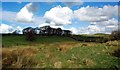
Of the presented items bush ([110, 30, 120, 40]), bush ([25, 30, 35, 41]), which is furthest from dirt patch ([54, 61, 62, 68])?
bush ([25, 30, 35, 41])

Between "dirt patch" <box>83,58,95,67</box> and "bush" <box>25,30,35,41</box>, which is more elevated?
"bush" <box>25,30,35,41</box>

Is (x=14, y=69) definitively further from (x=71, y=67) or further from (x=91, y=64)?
(x=91, y=64)

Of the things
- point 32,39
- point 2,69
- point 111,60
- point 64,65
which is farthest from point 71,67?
point 32,39

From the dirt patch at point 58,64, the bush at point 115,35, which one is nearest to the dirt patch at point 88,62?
the dirt patch at point 58,64

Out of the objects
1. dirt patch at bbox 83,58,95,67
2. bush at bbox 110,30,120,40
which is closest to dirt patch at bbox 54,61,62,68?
dirt patch at bbox 83,58,95,67

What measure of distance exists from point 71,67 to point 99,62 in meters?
2.62

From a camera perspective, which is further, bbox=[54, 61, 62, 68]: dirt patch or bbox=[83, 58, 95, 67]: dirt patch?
bbox=[83, 58, 95, 67]: dirt patch

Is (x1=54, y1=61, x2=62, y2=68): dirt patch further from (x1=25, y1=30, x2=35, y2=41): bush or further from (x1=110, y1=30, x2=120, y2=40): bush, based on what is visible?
(x1=25, y1=30, x2=35, y2=41): bush

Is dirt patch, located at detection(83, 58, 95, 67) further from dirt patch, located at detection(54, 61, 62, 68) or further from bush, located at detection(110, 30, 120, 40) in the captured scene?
bush, located at detection(110, 30, 120, 40)

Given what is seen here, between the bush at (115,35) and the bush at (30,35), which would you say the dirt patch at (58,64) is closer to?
the bush at (115,35)

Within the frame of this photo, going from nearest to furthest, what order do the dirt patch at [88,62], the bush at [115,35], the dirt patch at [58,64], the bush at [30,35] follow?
the dirt patch at [58,64] < the dirt patch at [88,62] < the bush at [115,35] < the bush at [30,35]

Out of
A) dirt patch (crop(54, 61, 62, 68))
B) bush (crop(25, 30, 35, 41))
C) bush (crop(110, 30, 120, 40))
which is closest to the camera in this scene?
dirt patch (crop(54, 61, 62, 68))

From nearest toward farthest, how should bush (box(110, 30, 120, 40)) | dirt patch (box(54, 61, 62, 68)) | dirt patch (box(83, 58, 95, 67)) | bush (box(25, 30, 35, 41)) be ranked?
dirt patch (box(54, 61, 62, 68)), dirt patch (box(83, 58, 95, 67)), bush (box(110, 30, 120, 40)), bush (box(25, 30, 35, 41))

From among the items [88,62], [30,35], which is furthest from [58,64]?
[30,35]
